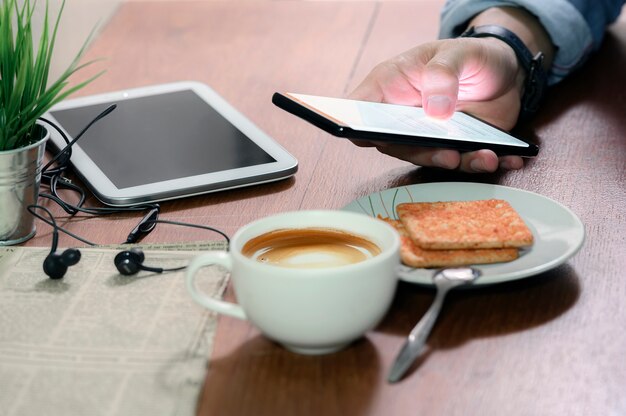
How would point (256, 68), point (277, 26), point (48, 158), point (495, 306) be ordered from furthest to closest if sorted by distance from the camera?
point (277, 26) → point (256, 68) → point (48, 158) → point (495, 306)

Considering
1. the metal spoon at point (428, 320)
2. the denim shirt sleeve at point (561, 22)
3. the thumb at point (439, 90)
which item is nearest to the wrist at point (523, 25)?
the denim shirt sleeve at point (561, 22)

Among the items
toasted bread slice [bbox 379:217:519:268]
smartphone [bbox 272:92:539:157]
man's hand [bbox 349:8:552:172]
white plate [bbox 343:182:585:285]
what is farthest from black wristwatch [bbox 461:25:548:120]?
toasted bread slice [bbox 379:217:519:268]

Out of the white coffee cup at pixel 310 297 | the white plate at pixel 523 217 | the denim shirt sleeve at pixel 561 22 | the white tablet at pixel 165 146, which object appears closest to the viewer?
the white coffee cup at pixel 310 297

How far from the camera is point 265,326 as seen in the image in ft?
1.86

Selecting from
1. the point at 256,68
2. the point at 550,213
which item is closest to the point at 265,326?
the point at 550,213

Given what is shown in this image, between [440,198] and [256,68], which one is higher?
[440,198]

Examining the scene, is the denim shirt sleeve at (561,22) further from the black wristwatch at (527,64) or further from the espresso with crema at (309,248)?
the espresso with crema at (309,248)

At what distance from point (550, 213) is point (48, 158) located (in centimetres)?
60

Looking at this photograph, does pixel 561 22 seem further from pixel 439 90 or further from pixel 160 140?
pixel 160 140

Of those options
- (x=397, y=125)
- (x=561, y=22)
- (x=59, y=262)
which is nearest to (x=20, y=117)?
(x=59, y=262)

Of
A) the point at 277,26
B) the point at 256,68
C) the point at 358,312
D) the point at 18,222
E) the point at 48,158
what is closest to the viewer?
the point at 358,312

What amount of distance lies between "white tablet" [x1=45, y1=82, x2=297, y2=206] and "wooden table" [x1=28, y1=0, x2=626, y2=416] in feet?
0.07

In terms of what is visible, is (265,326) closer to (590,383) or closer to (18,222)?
(590,383)

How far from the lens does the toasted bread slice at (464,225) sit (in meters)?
0.67
